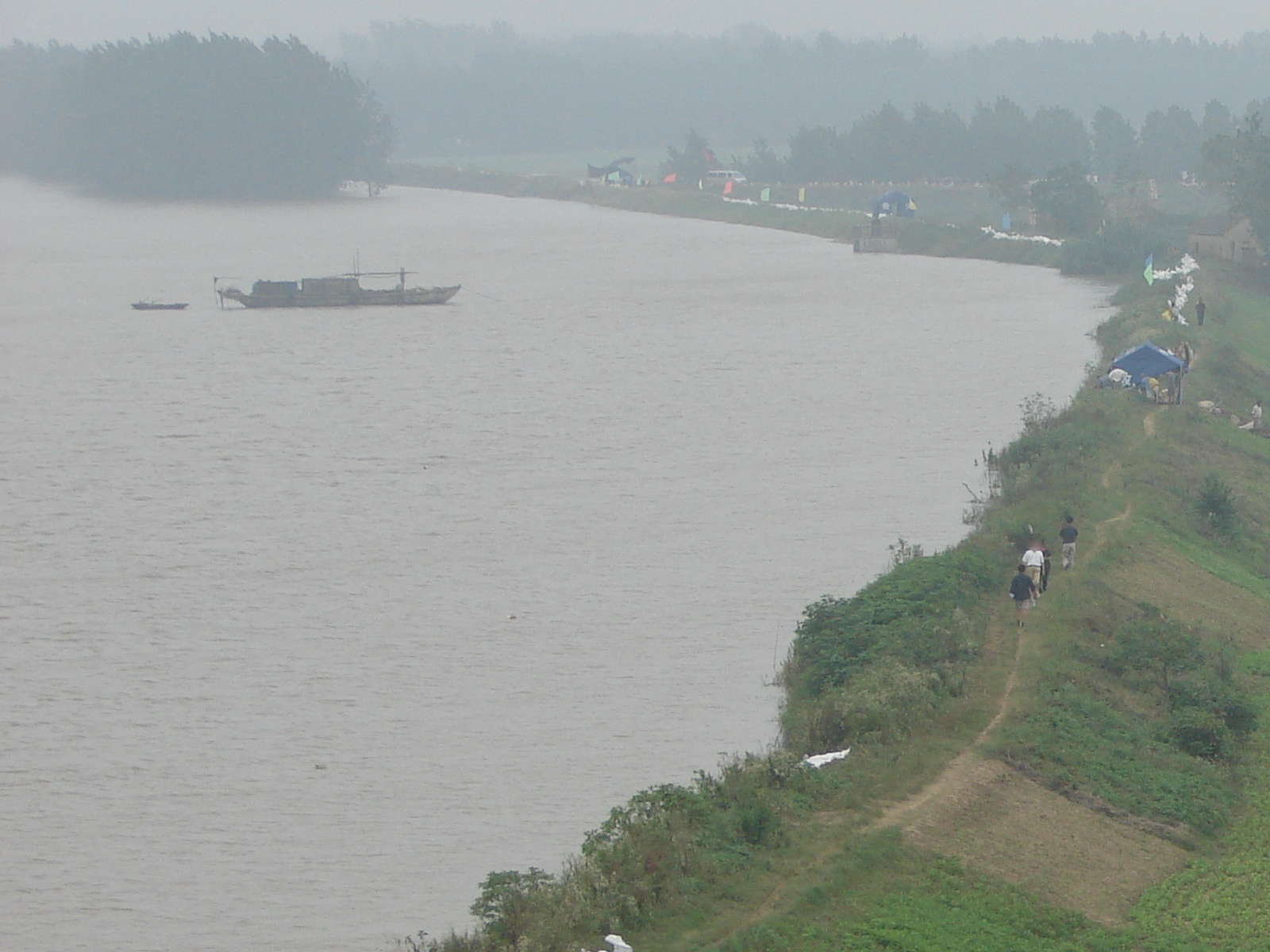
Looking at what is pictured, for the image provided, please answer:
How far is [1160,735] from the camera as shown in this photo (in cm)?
2086

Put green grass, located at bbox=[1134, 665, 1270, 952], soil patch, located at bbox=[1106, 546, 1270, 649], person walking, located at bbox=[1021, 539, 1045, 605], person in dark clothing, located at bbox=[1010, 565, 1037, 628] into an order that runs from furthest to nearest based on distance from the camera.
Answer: soil patch, located at bbox=[1106, 546, 1270, 649]
person walking, located at bbox=[1021, 539, 1045, 605]
person in dark clothing, located at bbox=[1010, 565, 1037, 628]
green grass, located at bbox=[1134, 665, 1270, 952]

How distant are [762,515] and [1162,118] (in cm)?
9617

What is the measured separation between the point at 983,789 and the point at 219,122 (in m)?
134

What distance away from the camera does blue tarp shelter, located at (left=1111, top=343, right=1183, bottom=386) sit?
4041cm

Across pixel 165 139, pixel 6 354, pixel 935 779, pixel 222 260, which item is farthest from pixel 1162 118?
pixel 935 779

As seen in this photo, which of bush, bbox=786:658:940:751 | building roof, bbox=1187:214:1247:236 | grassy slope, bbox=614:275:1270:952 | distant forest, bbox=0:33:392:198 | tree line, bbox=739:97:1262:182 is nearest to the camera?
grassy slope, bbox=614:275:1270:952

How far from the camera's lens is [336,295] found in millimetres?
73062

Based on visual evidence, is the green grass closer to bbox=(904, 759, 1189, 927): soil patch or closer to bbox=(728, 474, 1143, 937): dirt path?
bbox=(904, 759, 1189, 927): soil patch

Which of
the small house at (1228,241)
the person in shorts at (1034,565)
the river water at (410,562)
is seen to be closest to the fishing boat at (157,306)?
the river water at (410,562)

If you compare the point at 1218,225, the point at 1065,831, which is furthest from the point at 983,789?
the point at 1218,225

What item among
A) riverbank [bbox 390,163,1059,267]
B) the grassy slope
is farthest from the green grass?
riverbank [bbox 390,163,1059,267]

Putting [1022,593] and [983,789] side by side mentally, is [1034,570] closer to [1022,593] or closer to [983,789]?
[1022,593]

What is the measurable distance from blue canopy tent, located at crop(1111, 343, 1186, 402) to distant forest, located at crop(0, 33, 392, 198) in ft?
370

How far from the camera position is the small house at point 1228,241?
75.1 meters
